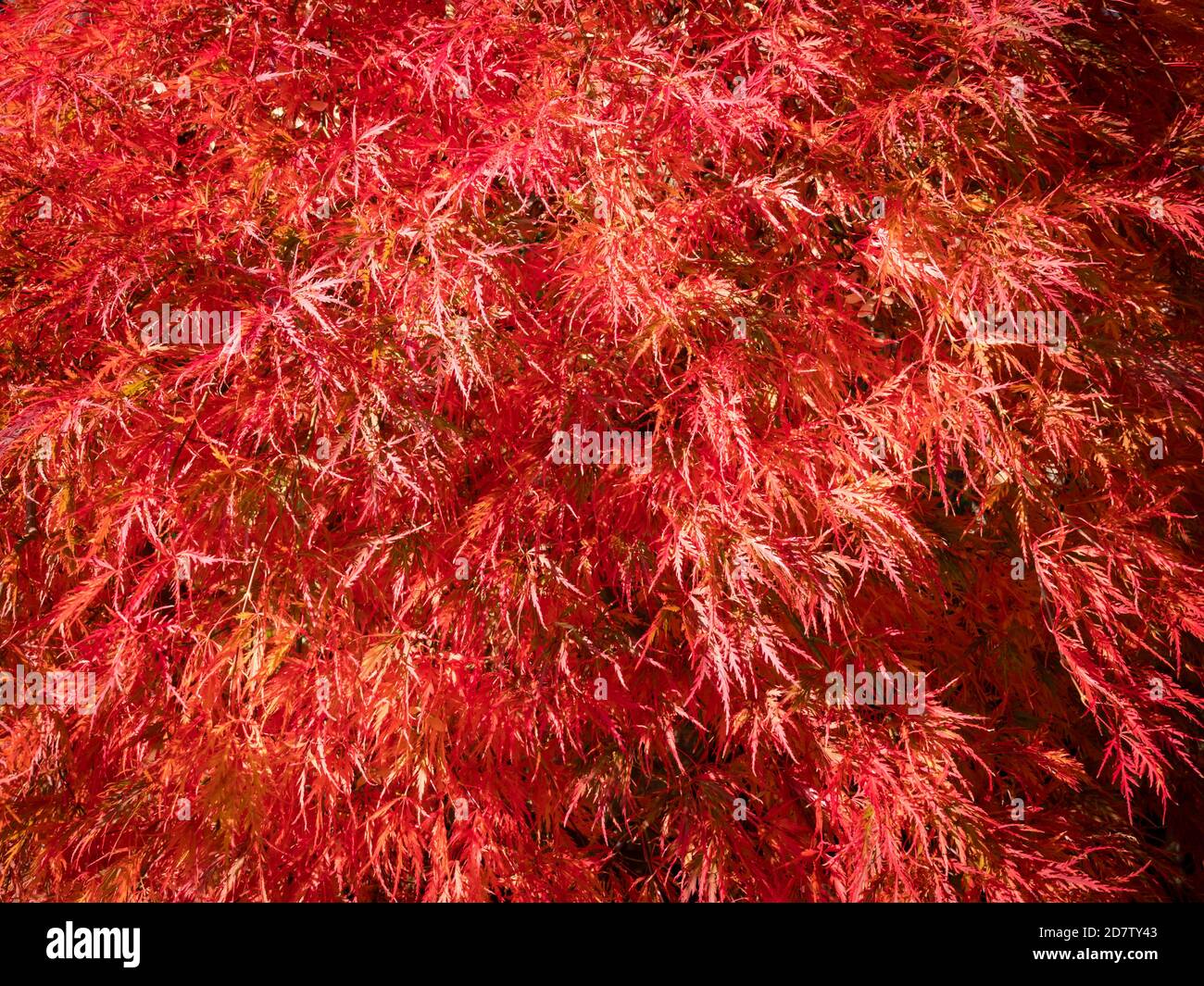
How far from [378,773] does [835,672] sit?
27.4 inches

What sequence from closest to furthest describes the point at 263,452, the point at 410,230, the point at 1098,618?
the point at 410,230, the point at 263,452, the point at 1098,618

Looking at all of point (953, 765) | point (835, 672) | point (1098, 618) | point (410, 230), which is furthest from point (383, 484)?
point (1098, 618)

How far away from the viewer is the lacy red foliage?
4.31 ft

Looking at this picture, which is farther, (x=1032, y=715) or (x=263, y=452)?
(x=1032, y=715)

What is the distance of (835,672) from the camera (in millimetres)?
1434

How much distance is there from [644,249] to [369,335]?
405 millimetres

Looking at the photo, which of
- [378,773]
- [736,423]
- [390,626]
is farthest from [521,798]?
[736,423]

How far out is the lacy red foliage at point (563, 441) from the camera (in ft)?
4.31

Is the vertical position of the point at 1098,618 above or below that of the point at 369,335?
below

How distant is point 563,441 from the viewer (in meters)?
1.35

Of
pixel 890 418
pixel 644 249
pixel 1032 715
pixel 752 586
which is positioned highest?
pixel 644 249

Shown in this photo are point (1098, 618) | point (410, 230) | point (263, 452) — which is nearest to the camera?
point (410, 230)

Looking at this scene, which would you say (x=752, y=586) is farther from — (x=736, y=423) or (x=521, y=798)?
(x=521, y=798)

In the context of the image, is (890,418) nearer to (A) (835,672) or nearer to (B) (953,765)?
(A) (835,672)
